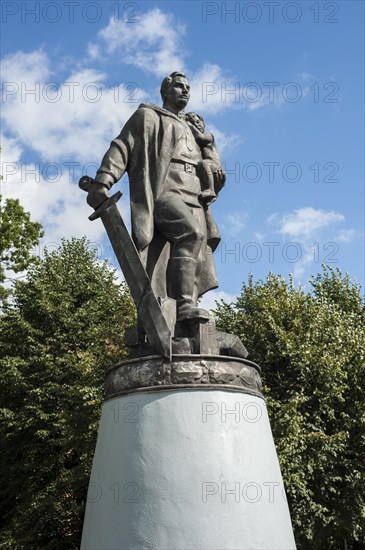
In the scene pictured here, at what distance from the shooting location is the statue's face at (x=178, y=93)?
28.9ft

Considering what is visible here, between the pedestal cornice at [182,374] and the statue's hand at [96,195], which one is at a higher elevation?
the statue's hand at [96,195]

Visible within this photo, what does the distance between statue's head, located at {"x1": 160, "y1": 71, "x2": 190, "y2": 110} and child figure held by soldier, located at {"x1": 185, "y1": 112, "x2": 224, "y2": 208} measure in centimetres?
24

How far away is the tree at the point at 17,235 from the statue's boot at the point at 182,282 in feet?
52.7

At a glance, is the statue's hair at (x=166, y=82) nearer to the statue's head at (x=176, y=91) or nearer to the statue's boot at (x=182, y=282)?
the statue's head at (x=176, y=91)

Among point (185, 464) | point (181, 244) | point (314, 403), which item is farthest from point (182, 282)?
point (314, 403)

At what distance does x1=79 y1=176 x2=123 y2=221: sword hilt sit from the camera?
776 centimetres

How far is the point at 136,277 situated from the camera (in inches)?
294

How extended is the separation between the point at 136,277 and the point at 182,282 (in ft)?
1.86

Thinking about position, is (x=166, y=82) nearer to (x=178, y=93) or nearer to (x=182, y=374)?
(x=178, y=93)

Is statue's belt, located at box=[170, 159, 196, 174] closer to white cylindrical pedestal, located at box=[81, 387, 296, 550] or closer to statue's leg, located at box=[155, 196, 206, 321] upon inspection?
statue's leg, located at box=[155, 196, 206, 321]

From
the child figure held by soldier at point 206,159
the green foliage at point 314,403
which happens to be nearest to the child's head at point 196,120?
the child figure held by soldier at point 206,159

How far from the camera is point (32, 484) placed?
24047 mm

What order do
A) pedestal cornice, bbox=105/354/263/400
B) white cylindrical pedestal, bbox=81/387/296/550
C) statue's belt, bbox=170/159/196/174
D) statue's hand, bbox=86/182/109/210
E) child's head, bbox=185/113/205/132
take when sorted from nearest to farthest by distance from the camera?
1. white cylindrical pedestal, bbox=81/387/296/550
2. pedestal cornice, bbox=105/354/263/400
3. statue's hand, bbox=86/182/109/210
4. statue's belt, bbox=170/159/196/174
5. child's head, bbox=185/113/205/132

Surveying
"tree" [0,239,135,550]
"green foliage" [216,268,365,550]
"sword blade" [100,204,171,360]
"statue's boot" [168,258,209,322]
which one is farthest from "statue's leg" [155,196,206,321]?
"tree" [0,239,135,550]
